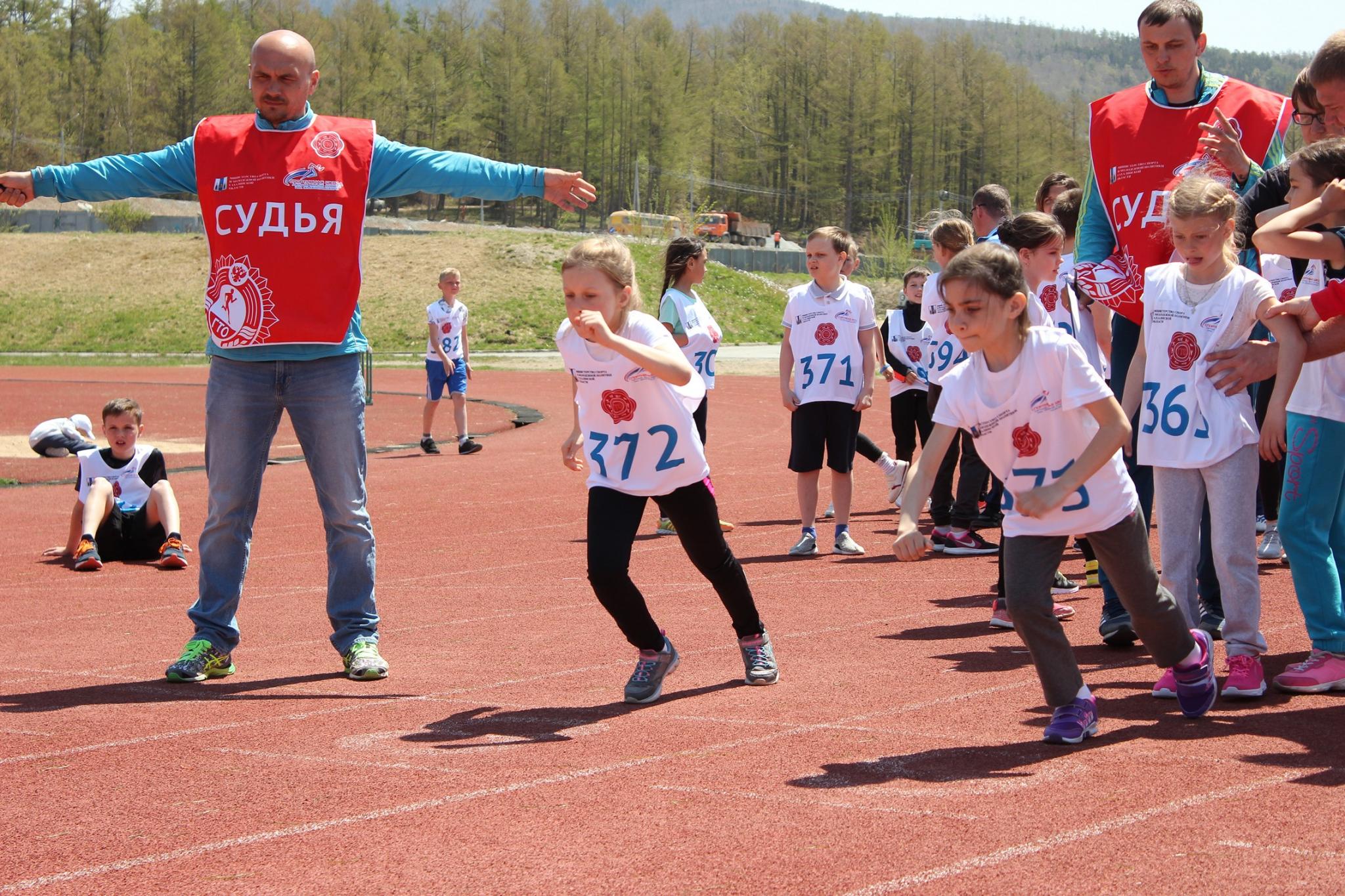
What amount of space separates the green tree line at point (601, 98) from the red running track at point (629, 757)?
307 ft

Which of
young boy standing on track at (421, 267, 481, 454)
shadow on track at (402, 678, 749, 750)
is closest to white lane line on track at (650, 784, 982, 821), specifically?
shadow on track at (402, 678, 749, 750)

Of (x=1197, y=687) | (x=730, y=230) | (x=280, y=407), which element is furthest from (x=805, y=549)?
(x=730, y=230)

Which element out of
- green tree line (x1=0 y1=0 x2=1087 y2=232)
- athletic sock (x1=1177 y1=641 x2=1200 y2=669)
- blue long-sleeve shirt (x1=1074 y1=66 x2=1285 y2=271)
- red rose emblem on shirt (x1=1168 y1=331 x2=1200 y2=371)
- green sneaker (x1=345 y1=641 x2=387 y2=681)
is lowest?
green sneaker (x1=345 y1=641 x2=387 y2=681)

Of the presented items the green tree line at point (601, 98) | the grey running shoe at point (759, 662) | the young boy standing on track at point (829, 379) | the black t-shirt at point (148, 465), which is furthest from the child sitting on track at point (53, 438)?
the green tree line at point (601, 98)

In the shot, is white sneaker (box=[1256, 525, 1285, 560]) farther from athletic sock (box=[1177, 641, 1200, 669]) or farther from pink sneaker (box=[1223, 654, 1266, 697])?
athletic sock (box=[1177, 641, 1200, 669])

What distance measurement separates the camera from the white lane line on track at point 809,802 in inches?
151

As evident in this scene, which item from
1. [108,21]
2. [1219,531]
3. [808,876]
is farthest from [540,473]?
[108,21]

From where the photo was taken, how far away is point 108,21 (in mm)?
110062

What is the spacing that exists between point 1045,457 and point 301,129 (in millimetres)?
3439

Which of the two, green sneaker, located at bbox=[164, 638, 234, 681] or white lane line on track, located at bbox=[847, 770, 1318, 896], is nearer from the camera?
white lane line on track, located at bbox=[847, 770, 1318, 896]

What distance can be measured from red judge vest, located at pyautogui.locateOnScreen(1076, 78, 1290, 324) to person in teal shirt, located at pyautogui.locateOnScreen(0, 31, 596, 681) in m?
2.31

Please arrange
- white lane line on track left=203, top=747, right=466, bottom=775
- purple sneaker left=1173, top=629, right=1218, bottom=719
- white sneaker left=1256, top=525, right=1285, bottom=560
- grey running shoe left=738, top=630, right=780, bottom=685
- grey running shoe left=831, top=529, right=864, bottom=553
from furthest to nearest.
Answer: grey running shoe left=831, top=529, right=864, bottom=553 → white sneaker left=1256, top=525, right=1285, bottom=560 → grey running shoe left=738, top=630, right=780, bottom=685 → purple sneaker left=1173, top=629, right=1218, bottom=719 → white lane line on track left=203, top=747, right=466, bottom=775

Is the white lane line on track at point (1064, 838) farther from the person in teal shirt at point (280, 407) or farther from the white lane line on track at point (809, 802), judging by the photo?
the person in teal shirt at point (280, 407)

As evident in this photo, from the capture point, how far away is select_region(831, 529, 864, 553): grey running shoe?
9312 millimetres
